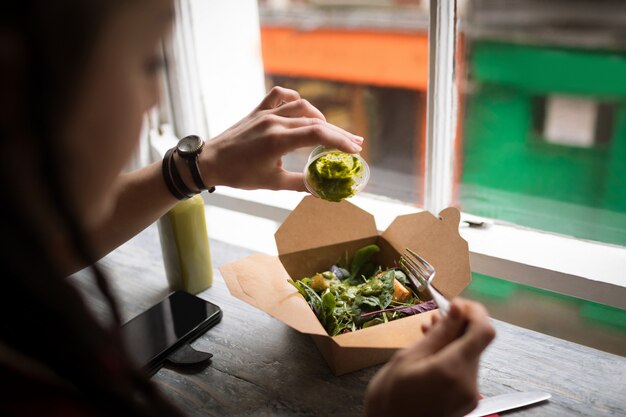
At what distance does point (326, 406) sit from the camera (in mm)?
830

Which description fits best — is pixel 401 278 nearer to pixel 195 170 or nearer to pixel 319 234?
pixel 319 234

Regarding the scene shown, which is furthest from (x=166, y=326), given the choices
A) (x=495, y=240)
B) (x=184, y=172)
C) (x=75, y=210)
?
(x=495, y=240)

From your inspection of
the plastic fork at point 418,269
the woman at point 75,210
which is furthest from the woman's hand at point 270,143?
the woman at point 75,210

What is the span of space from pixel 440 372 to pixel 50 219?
1.42 ft

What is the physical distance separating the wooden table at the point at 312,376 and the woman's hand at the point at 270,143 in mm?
290

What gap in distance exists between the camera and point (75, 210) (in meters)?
0.52

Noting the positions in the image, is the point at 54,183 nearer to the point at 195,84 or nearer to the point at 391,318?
the point at 391,318

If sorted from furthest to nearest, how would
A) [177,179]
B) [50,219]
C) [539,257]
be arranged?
[539,257] → [177,179] → [50,219]

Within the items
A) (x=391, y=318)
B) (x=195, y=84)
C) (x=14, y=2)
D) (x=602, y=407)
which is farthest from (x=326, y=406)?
(x=195, y=84)

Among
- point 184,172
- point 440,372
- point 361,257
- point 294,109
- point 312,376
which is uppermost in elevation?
point 294,109

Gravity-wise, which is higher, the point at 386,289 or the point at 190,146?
the point at 190,146

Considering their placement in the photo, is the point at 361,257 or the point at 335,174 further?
the point at 361,257

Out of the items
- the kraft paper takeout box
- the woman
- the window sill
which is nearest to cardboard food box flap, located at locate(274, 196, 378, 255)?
the kraft paper takeout box

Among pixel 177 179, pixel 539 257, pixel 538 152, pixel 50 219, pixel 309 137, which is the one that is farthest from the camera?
pixel 538 152
